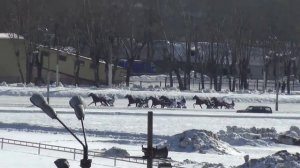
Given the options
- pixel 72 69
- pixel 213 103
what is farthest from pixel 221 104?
pixel 72 69

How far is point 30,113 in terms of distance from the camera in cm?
5056

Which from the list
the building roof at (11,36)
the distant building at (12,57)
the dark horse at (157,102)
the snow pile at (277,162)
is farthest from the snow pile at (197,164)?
the building roof at (11,36)

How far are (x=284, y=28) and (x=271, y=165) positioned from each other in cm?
8831

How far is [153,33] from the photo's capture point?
98.6 meters

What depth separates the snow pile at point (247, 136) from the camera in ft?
135

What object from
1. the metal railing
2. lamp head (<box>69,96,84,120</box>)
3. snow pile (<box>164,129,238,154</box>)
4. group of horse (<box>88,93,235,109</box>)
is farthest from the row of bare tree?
lamp head (<box>69,96,84,120</box>)

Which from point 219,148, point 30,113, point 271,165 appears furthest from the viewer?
point 30,113

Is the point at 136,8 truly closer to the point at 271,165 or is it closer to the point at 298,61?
the point at 298,61

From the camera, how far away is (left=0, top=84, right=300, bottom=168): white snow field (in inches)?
1265

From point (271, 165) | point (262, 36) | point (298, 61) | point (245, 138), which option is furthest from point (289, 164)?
point (298, 61)

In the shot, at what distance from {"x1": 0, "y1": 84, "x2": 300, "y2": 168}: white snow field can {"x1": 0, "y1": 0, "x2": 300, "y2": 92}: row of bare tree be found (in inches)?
825

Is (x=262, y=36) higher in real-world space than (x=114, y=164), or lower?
higher

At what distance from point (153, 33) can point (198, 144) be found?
201ft

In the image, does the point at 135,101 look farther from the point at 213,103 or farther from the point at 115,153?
the point at 115,153
